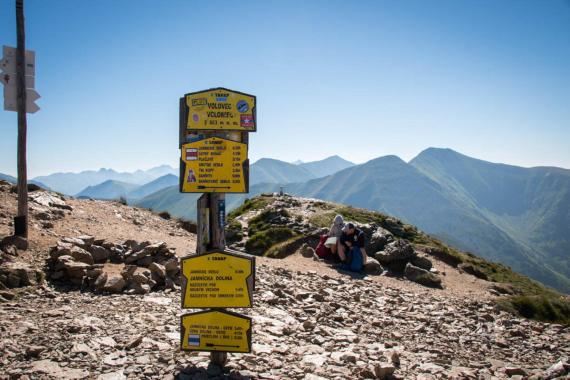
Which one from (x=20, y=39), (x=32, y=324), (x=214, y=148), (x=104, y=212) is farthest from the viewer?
(x=104, y=212)

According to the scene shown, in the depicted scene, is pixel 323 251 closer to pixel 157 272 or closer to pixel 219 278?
pixel 157 272

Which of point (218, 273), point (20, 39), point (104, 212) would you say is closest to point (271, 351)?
point (218, 273)

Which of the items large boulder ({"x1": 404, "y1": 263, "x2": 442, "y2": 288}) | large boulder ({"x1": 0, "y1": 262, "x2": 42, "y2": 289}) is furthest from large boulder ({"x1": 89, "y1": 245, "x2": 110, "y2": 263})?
large boulder ({"x1": 404, "y1": 263, "x2": 442, "y2": 288})

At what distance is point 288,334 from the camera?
7.91m

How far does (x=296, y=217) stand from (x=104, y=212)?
1295 centimetres

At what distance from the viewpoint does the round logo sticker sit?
6.29 m

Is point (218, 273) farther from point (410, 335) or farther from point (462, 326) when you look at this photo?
point (462, 326)

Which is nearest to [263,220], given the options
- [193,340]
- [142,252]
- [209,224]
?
[142,252]

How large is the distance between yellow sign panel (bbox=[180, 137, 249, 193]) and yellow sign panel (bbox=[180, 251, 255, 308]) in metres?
1.07

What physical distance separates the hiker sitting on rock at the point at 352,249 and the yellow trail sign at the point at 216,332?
419 inches

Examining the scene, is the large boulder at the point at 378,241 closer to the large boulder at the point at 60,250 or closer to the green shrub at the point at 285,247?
→ the green shrub at the point at 285,247

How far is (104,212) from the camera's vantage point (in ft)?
63.5

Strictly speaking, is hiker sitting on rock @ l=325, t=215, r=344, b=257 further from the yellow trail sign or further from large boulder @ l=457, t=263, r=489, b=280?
the yellow trail sign

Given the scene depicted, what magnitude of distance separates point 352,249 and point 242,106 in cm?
1118
